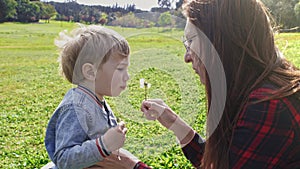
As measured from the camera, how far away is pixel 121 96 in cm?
199

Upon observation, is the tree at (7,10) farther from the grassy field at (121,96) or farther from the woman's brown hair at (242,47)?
the woman's brown hair at (242,47)

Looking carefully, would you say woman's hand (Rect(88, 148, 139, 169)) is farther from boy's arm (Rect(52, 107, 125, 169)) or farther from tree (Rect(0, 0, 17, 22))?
tree (Rect(0, 0, 17, 22))

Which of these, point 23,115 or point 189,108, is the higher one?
point 189,108

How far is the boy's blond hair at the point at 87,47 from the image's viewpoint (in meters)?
1.78

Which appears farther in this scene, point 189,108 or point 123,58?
point 189,108

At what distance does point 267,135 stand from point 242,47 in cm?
32

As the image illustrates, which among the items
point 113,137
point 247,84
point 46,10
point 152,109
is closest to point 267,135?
point 247,84

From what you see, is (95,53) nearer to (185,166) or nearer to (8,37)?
(185,166)

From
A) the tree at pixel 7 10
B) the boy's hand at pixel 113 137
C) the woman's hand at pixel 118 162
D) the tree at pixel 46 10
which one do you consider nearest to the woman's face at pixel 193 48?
the boy's hand at pixel 113 137

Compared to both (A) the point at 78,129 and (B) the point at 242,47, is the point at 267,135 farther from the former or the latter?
(A) the point at 78,129

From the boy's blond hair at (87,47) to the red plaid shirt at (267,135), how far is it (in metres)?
0.65

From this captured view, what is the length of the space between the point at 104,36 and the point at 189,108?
70cm

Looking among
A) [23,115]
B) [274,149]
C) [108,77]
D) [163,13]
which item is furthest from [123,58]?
[23,115]

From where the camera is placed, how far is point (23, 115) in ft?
21.0
